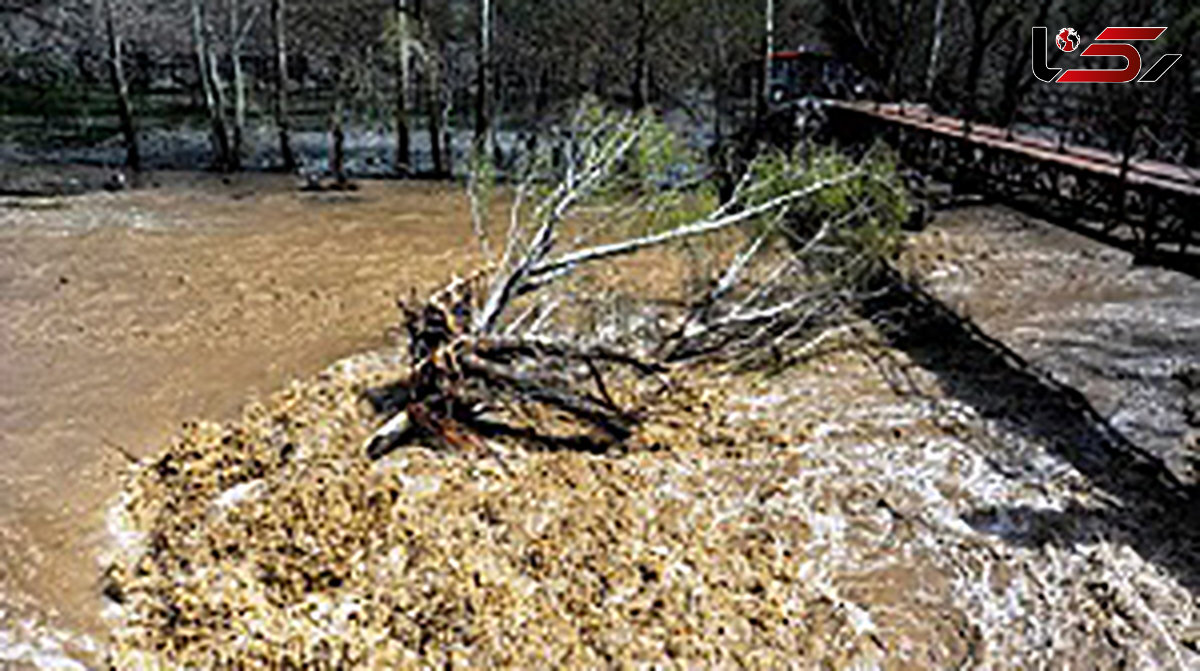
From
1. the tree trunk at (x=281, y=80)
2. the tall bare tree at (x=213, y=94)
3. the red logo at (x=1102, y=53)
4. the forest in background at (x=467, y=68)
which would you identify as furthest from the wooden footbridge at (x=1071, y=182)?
the tall bare tree at (x=213, y=94)

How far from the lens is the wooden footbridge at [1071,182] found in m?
11.6

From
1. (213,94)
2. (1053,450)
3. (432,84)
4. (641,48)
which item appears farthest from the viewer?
(641,48)

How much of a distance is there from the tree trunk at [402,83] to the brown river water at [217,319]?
4.55 m

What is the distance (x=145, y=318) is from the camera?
1489cm

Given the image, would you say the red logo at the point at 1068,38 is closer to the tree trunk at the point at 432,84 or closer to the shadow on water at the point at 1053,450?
the shadow on water at the point at 1053,450

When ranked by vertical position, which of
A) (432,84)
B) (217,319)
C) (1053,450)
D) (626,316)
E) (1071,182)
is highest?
(432,84)

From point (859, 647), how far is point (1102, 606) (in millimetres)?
2524

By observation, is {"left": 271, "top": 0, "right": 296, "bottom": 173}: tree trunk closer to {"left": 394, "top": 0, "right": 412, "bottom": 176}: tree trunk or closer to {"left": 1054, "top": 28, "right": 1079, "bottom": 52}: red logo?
{"left": 394, "top": 0, "right": 412, "bottom": 176}: tree trunk

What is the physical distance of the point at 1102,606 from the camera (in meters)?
8.14

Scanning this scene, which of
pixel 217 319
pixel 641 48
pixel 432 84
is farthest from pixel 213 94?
pixel 217 319

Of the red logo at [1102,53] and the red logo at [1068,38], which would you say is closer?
the red logo at [1068,38]

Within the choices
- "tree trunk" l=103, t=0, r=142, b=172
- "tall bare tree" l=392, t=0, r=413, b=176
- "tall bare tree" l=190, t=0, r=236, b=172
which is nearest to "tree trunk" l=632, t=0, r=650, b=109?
"tall bare tree" l=392, t=0, r=413, b=176

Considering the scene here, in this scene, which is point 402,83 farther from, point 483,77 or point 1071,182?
point 1071,182

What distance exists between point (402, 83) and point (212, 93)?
21.4ft
